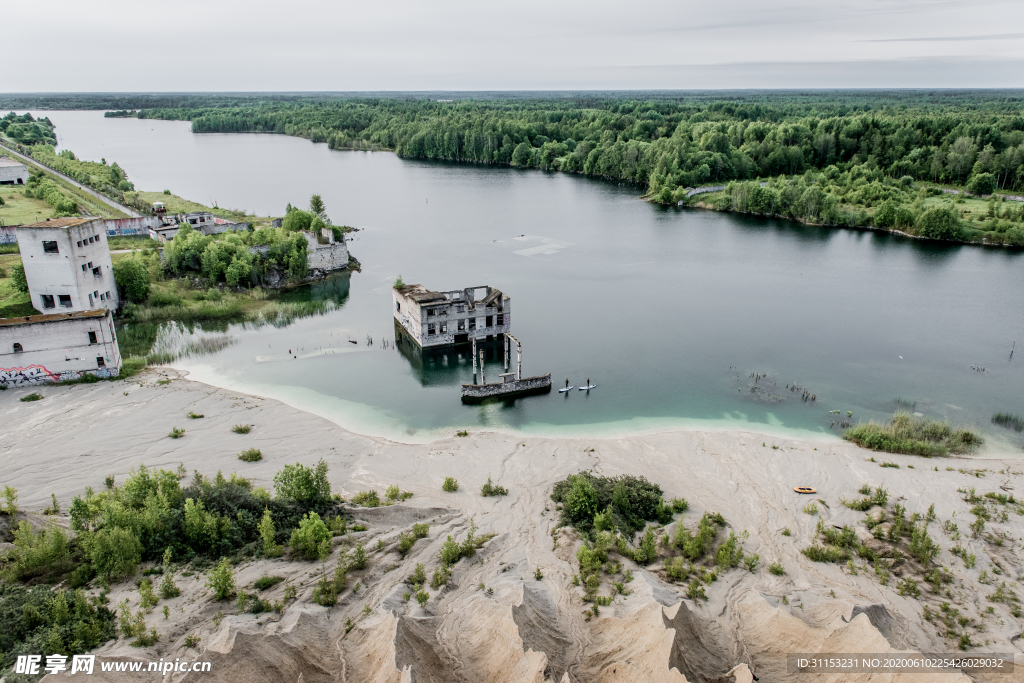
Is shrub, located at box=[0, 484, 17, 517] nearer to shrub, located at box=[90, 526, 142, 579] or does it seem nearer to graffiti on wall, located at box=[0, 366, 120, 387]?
shrub, located at box=[90, 526, 142, 579]

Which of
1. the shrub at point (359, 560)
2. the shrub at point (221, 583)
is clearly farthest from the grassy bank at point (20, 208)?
the shrub at point (359, 560)

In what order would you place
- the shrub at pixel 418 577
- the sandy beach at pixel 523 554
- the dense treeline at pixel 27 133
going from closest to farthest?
the sandy beach at pixel 523 554 < the shrub at pixel 418 577 < the dense treeline at pixel 27 133

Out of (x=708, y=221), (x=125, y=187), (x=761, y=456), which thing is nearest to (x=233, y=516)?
(x=761, y=456)

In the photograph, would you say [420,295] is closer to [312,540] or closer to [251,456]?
[251,456]

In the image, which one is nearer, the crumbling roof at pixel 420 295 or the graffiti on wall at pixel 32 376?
the graffiti on wall at pixel 32 376

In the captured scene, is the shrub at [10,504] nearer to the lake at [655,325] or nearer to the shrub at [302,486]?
the shrub at [302,486]

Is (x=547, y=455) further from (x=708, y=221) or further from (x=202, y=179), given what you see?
(x=202, y=179)
